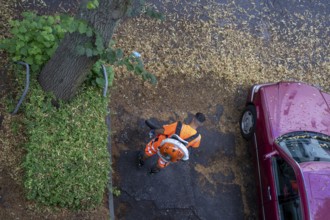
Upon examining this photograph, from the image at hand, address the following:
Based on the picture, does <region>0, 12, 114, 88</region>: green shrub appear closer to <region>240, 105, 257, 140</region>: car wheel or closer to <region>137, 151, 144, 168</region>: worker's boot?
<region>137, 151, 144, 168</region>: worker's boot

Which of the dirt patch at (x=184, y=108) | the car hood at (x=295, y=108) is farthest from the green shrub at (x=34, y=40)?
the car hood at (x=295, y=108)

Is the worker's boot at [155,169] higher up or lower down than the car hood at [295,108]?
lower down

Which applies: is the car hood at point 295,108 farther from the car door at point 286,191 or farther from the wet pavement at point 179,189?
the wet pavement at point 179,189

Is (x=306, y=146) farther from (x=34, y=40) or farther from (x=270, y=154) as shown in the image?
(x=34, y=40)

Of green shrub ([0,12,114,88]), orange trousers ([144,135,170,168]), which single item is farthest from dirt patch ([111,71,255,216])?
green shrub ([0,12,114,88])

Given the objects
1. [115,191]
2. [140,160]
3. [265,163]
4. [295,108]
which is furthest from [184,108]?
[115,191]
